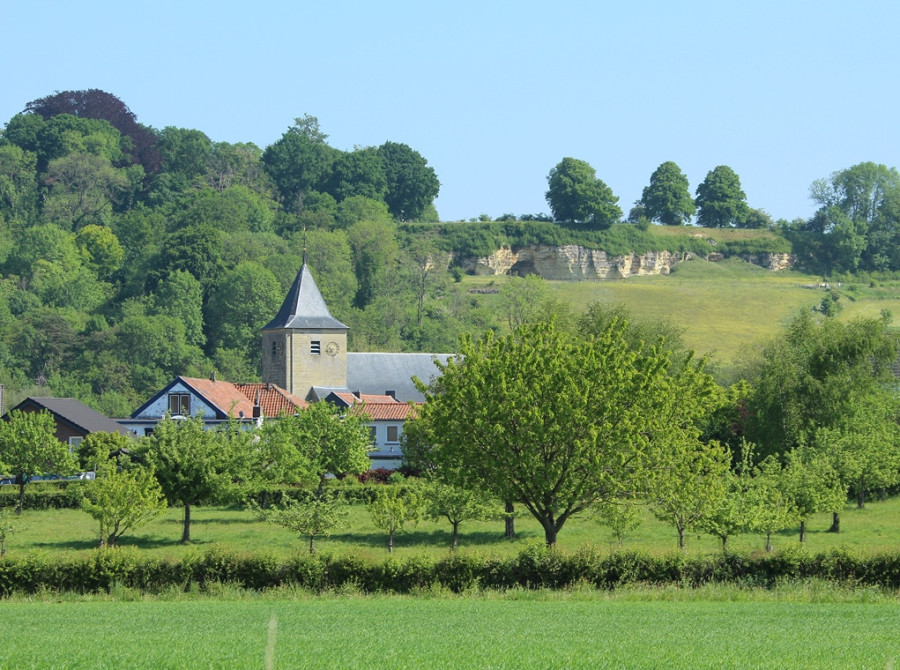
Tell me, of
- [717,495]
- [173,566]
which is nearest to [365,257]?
[717,495]

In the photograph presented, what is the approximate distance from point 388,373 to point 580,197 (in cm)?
7930

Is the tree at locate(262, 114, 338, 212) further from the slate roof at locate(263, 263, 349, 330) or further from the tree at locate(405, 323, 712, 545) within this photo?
the tree at locate(405, 323, 712, 545)

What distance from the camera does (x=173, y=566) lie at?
25906 mm

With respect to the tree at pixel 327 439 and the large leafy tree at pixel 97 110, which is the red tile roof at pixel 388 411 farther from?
the large leafy tree at pixel 97 110

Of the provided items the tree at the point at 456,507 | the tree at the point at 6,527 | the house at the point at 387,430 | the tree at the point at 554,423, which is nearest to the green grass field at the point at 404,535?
the tree at the point at 6,527

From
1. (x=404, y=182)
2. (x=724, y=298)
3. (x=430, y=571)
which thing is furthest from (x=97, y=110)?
(x=430, y=571)

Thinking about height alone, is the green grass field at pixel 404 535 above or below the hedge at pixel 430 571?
below

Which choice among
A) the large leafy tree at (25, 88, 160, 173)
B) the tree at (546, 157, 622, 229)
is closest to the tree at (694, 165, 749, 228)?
the tree at (546, 157, 622, 229)

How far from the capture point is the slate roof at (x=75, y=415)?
197ft

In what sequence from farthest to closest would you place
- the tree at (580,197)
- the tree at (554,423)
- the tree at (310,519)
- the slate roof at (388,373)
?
the tree at (580,197) → the slate roof at (388,373) → the tree at (310,519) → the tree at (554,423)

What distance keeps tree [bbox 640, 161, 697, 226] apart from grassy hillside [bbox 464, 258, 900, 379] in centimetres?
2243

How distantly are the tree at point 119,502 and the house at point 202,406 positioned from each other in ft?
63.7

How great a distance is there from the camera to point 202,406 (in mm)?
59500

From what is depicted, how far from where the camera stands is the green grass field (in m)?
37.1
